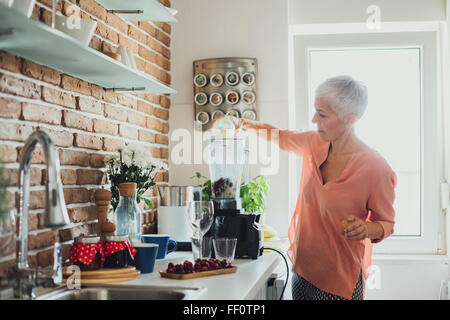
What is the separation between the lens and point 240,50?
2957 millimetres

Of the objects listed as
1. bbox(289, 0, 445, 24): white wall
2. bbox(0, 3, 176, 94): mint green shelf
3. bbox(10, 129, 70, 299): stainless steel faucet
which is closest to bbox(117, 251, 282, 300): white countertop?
bbox(10, 129, 70, 299): stainless steel faucet

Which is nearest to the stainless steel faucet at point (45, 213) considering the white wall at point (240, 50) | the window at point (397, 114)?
the white wall at point (240, 50)

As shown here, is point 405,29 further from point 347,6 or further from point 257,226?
point 257,226

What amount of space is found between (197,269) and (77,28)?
2.81ft

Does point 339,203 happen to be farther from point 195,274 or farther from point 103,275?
point 103,275

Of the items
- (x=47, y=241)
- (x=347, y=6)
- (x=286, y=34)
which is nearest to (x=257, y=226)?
(x=47, y=241)

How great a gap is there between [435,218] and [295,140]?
1071mm

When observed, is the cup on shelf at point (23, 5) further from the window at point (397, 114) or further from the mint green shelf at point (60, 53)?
the window at point (397, 114)

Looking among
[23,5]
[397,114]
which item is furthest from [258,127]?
[23,5]

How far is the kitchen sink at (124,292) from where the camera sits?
1.51 m

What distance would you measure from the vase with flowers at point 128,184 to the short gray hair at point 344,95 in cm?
73

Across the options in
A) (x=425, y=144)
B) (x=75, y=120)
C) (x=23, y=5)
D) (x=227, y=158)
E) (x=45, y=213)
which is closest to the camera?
(x=45, y=213)

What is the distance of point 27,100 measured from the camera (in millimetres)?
1632
